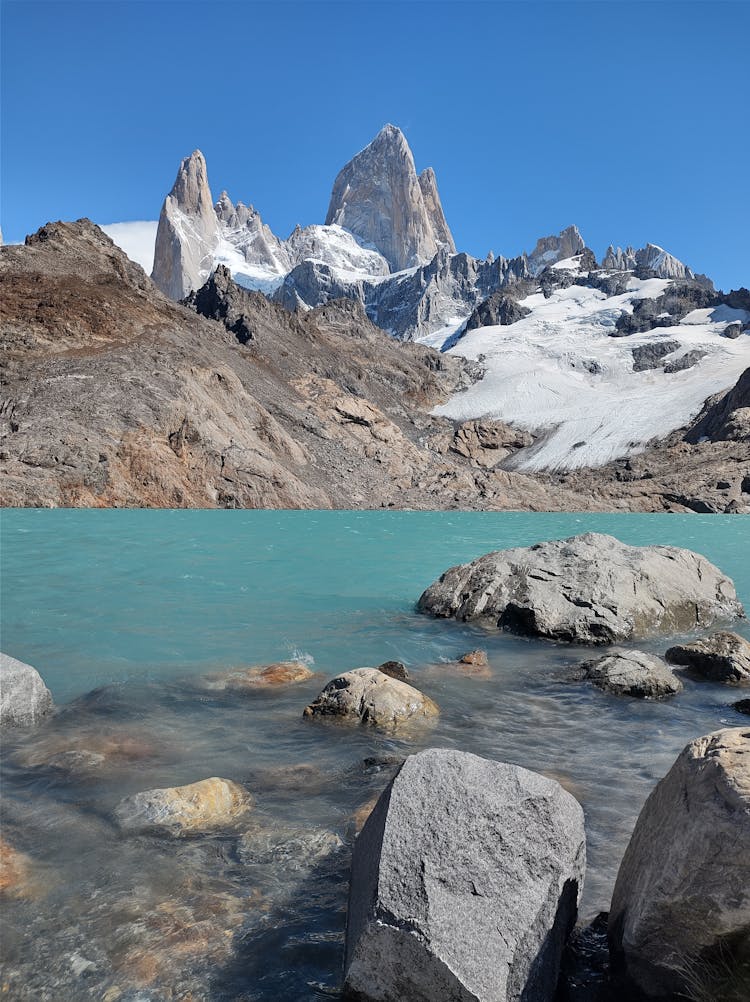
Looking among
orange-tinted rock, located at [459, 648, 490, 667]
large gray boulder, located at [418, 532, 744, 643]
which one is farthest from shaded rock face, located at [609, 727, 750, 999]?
large gray boulder, located at [418, 532, 744, 643]

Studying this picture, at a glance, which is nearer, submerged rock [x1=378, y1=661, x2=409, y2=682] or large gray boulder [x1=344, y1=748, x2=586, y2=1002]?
A: large gray boulder [x1=344, y1=748, x2=586, y2=1002]

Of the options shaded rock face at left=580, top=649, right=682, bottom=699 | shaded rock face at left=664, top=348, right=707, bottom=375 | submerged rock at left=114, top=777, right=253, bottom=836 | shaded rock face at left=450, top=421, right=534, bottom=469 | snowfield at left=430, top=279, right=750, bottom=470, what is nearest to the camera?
submerged rock at left=114, top=777, right=253, bottom=836

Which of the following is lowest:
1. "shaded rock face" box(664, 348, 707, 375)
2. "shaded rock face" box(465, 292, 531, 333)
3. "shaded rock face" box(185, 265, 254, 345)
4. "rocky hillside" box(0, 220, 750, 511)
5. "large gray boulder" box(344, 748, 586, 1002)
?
"large gray boulder" box(344, 748, 586, 1002)

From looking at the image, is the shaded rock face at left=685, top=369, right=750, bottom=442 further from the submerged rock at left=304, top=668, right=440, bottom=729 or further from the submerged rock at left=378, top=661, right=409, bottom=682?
the submerged rock at left=304, top=668, right=440, bottom=729

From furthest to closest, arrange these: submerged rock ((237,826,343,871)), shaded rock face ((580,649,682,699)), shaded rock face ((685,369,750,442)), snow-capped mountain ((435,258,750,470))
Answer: snow-capped mountain ((435,258,750,470)), shaded rock face ((685,369,750,442)), shaded rock face ((580,649,682,699)), submerged rock ((237,826,343,871))

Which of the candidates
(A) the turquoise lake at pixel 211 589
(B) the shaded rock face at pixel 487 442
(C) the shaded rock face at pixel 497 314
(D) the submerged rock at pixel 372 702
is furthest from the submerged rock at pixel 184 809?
(C) the shaded rock face at pixel 497 314

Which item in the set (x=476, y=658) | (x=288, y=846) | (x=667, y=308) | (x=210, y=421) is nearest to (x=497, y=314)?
(x=667, y=308)

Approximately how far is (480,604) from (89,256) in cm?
6484

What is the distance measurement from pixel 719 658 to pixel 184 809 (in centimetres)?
730

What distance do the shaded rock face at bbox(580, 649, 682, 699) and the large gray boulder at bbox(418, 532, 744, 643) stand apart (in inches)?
91.3

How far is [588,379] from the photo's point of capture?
144625mm

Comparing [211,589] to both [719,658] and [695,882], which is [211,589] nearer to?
[719,658]

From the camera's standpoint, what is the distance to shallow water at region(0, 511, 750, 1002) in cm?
368

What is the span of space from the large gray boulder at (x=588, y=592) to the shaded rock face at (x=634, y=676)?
232cm
